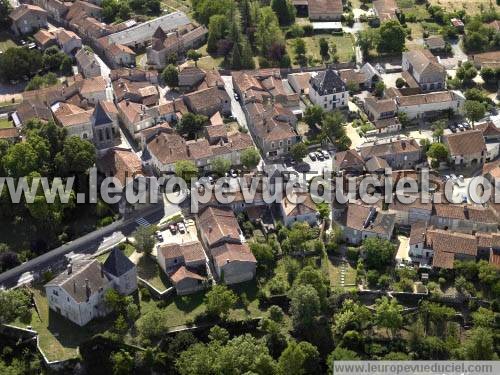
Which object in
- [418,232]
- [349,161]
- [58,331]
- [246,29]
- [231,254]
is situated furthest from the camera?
[246,29]

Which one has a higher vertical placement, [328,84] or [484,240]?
[328,84]

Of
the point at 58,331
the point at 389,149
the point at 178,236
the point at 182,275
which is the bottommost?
the point at 58,331

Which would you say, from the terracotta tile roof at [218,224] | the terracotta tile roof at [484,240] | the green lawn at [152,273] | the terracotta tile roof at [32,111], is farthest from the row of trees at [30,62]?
the terracotta tile roof at [484,240]

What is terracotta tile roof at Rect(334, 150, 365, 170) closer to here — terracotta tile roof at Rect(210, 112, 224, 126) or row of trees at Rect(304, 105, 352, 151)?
row of trees at Rect(304, 105, 352, 151)

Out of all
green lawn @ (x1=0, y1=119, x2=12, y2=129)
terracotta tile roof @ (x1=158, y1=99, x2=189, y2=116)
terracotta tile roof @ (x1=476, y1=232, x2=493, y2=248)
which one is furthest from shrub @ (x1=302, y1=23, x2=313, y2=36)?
terracotta tile roof @ (x1=476, y1=232, x2=493, y2=248)

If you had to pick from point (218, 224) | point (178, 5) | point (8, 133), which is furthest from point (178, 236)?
point (178, 5)

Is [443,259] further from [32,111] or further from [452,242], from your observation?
[32,111]

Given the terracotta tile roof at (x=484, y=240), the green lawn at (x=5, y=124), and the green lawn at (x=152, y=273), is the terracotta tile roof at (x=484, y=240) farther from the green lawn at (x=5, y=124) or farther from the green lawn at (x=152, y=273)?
the green lawn at (x=5, y=124)

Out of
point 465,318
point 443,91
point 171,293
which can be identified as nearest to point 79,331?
point 171,293
